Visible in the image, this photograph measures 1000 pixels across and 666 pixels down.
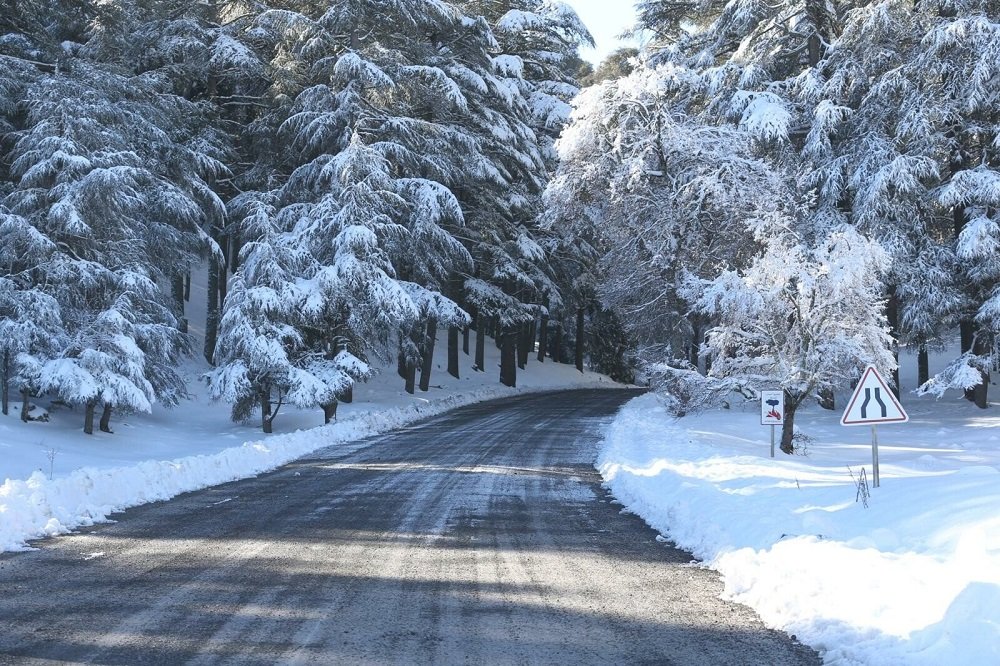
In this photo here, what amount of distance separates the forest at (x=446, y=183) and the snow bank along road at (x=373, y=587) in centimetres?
811

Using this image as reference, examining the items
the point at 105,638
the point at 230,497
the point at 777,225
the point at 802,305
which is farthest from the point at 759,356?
the point at 105,638

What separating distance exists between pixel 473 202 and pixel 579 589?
95.0 ft

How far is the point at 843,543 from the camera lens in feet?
22.4

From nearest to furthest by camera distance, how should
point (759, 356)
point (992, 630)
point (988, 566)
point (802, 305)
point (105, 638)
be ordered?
point (992, 630), point (105, 638), point (988, 566), point (802, 305), point (759, 356)

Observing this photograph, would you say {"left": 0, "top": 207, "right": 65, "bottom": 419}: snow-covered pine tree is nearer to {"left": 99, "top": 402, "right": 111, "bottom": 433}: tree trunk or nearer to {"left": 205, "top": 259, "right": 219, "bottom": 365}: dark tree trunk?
{"left": 99, "top": 402, "right": 111, "bottom": 433}: tree trunk

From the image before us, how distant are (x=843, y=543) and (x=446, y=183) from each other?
2651 centimetres

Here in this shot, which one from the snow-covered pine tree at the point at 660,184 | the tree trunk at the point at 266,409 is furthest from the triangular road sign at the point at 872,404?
the tree trunk at the point at 266,409

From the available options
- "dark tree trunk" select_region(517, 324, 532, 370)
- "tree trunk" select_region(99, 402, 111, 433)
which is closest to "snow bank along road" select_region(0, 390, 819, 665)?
"tree trunk" select_region(99, 402, 111, 433)

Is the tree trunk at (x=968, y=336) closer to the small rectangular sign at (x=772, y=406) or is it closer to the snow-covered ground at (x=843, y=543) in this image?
the snow-covered ground at (x=843, y=543)

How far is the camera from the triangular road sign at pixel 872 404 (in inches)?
364

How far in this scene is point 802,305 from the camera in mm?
15906

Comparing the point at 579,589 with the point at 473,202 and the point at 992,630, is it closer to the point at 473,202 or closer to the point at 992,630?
the point at 992,630

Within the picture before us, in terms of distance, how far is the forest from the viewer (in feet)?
59.9

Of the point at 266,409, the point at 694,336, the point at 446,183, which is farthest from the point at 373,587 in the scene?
the point at 446,183
